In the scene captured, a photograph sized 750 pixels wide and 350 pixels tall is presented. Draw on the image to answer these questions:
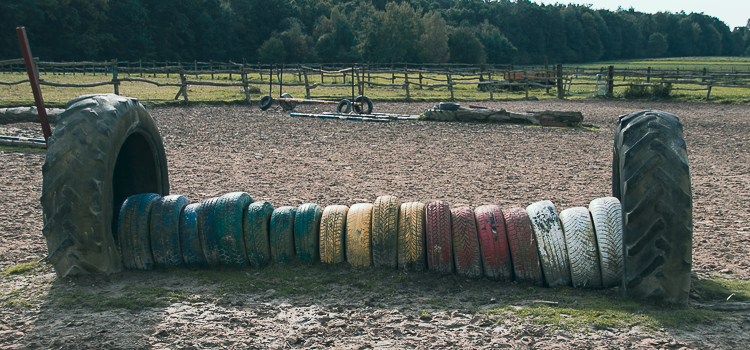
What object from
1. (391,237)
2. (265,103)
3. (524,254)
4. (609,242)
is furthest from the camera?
(265,103)

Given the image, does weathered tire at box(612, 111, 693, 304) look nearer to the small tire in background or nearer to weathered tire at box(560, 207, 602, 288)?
weathered tire at box(560, 207, 602, 288)

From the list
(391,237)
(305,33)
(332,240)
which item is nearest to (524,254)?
(391,237)

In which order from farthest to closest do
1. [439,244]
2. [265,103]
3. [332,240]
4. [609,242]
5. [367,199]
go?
1. [265,103]
2. [367,199]
3. [332,240]
4. [439,244]
5. [609,242]

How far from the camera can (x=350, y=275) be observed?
381 cm

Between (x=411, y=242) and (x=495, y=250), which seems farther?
(x=411, y=242)

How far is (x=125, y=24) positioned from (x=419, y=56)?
4040 cm

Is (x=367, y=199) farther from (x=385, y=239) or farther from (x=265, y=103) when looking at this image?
(x=265, y=103)

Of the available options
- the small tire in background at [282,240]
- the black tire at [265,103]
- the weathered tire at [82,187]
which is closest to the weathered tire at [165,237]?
the weathered tire at [82,187]

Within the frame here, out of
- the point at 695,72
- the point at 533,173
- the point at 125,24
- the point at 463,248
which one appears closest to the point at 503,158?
the point at 533,173

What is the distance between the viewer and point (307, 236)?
401cm

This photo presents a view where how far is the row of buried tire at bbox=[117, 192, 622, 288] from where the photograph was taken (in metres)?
3.60

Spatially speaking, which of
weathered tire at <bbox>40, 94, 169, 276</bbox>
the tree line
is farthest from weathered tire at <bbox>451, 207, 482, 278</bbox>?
the tree line

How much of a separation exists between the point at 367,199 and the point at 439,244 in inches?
100

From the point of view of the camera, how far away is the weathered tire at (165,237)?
13.0 feet
